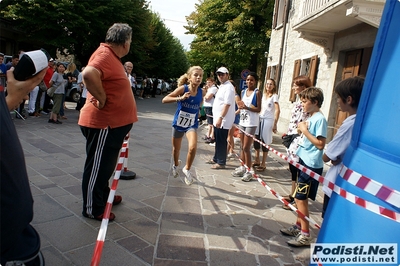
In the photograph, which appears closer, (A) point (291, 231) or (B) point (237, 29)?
(A) point (291, 231)

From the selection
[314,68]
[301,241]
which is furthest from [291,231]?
[314,68]

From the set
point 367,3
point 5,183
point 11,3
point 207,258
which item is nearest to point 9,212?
point 5,183

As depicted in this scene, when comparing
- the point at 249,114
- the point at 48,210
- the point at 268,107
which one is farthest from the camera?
the point at 268,107

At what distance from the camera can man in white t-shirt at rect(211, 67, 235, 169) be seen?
5.64m

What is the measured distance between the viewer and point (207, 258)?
110 inches

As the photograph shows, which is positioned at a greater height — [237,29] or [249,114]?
[237,29]

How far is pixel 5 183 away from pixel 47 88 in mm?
8923

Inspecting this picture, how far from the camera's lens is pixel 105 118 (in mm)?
3094

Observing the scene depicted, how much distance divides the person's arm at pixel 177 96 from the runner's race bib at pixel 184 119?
220 mm

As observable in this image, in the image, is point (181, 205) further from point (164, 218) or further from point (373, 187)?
point (373, 187)

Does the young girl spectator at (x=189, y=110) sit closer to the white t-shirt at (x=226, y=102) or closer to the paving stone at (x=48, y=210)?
the white t-shirt at (x=226, y=102)

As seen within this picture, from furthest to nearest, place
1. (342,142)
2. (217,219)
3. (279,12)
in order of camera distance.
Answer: (279,12)
(217,219)
(342,142)

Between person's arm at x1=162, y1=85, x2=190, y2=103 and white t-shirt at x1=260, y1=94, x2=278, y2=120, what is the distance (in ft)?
6.39

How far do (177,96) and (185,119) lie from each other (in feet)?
1.31
